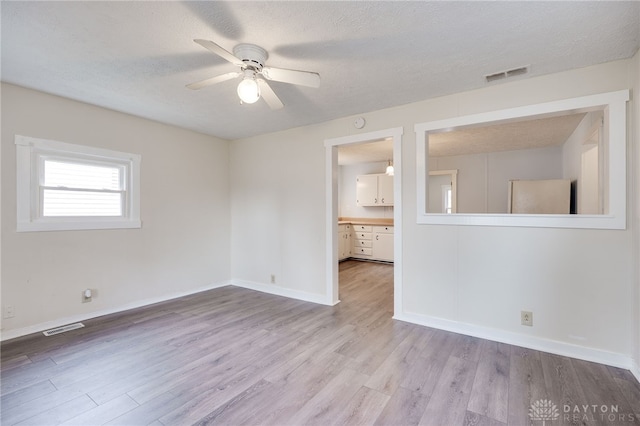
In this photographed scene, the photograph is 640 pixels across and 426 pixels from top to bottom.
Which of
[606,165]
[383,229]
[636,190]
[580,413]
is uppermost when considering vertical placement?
[606,165]

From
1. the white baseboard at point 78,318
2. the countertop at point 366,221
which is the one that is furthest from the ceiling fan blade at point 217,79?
the countertop at point 366,221

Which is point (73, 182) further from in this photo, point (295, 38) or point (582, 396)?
point (582, 396)

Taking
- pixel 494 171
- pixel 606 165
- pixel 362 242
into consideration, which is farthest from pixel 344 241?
pixel 606 165

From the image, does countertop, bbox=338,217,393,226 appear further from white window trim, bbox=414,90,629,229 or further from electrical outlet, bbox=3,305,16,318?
electrical outlet, bbox=3,305,16,318

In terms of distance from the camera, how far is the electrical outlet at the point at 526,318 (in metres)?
2.64

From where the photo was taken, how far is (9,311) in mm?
2812

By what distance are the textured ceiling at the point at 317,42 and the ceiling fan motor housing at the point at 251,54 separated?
47 millimetres

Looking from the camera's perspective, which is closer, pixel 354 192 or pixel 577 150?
pixel 577 150

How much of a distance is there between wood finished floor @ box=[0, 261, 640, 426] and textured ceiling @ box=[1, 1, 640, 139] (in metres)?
2.51

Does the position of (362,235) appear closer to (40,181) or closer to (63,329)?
(63,329)

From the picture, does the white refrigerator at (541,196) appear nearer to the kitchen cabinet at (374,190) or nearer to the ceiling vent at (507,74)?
the kitchen cabinet at (374,190)

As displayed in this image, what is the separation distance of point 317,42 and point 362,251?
5.56 meters

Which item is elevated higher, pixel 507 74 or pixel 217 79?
pixel 507 74

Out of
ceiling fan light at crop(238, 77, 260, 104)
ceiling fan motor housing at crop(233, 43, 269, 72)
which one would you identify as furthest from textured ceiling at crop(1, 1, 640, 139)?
ceiling fan light at crop(238, 77, 260, 104)
